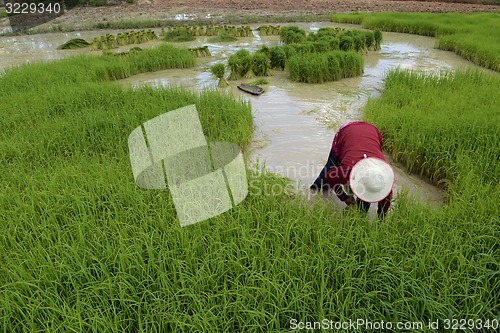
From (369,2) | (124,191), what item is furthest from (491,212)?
(369,2)

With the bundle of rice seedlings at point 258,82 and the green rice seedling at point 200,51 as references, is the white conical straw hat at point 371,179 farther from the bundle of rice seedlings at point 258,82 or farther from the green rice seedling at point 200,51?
the green rice seedling at point 200,51

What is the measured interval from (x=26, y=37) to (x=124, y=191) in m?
12.8

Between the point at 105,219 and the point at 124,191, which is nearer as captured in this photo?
the point at 105,219

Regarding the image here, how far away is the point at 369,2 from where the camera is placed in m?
20.0

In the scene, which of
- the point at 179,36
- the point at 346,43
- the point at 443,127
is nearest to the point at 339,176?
the point at 443,127

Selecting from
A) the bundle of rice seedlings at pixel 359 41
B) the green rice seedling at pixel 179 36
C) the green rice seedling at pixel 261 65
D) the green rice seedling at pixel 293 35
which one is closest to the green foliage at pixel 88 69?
the green rice seedling at pixel 261 65

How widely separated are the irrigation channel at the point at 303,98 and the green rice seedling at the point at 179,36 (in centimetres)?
59

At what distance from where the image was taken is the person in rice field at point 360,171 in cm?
199

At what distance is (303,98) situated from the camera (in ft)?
17.9

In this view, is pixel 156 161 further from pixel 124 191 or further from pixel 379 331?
pixel 379 331

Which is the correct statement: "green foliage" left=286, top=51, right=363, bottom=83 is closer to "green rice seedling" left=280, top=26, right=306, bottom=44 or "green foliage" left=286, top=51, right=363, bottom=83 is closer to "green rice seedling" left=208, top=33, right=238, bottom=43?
"green rice seedling" left=280, top=26, right=306, bottom=44

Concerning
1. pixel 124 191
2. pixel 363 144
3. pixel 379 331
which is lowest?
pixel 379 331

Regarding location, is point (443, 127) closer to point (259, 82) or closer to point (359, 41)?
point (259, 82)

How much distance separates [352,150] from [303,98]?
10.5 feet
